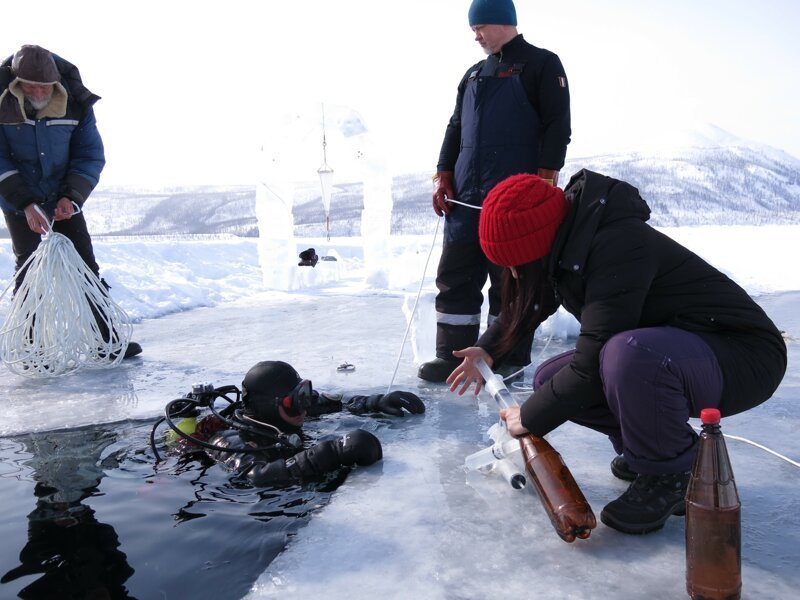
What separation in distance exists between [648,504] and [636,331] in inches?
18.7

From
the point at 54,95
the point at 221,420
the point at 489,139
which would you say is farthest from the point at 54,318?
the point at 489,139

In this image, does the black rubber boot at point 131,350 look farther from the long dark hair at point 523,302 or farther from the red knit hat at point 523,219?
the red knit hat at point 523,219

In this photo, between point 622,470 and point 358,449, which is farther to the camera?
point 358,449

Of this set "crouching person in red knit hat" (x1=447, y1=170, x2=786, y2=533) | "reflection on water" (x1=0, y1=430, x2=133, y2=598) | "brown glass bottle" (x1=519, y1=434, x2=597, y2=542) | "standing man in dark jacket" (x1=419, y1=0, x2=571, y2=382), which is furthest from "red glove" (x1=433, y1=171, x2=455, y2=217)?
"reflection on water" (x1=0, y1=430, x2=133, y2=598)

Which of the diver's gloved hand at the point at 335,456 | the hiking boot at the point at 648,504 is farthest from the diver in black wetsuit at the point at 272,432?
the hiking boot at the point at 648,504

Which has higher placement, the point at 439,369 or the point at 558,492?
the point at 558,492

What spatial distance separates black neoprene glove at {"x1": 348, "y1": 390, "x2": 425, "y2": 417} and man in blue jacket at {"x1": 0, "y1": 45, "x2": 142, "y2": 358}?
2388mm

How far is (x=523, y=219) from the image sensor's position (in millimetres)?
1815

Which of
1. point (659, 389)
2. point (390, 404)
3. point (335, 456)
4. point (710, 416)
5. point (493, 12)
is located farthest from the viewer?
point (493, 12)

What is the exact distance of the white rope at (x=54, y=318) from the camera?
397 cm

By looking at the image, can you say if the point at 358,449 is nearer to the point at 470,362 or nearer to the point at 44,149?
the point at 470,362

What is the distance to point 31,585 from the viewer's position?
64.6 inches

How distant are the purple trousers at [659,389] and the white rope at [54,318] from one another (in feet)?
11.0

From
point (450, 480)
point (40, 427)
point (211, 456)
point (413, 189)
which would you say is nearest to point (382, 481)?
point (450, 480)
